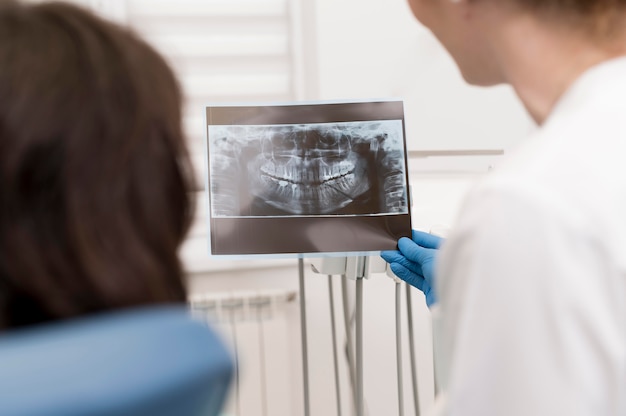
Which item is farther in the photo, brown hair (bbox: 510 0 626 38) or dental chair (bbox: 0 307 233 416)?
brown hair (bbox: 510 0 626 38)

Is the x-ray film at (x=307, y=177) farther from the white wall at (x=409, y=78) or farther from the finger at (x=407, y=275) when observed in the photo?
the white wall at (x=409, y=78)

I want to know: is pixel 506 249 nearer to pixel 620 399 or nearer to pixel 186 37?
pixel 620 399

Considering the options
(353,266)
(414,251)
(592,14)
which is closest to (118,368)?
(592,14)

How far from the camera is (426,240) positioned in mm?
1359

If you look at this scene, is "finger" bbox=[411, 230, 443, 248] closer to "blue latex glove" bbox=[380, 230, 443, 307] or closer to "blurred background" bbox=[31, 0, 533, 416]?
"blue latex glove" bbox=[380, 230, 443, 307]

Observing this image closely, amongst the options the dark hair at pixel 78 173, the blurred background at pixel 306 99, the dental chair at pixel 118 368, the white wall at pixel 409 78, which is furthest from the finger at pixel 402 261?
the dental chair at pixel 118 368

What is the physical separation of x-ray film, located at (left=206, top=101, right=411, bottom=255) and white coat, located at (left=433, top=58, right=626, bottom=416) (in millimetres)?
604

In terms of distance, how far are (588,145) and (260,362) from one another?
138 cm

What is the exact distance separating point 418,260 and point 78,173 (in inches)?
33.2

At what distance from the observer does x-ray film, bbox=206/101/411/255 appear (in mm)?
1292

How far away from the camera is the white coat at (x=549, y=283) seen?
656 mm

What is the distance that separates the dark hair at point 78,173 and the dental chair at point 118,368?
10 centimetres

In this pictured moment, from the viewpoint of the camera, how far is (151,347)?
40 cm

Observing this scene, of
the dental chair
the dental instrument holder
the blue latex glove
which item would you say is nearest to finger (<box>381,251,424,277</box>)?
the blue latex glove
